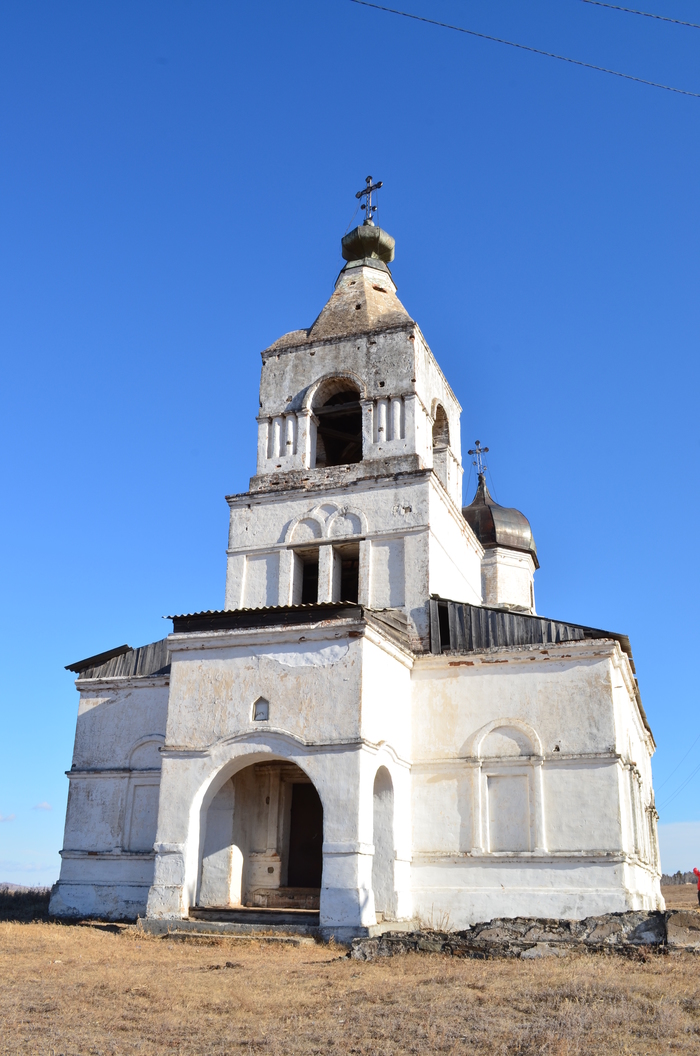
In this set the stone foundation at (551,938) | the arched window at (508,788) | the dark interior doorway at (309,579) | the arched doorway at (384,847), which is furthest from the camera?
the dark interior doorway at (309,579)

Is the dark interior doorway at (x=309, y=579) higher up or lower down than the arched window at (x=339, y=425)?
lower down

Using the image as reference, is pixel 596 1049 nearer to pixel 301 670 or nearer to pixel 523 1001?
pixel 523 1001

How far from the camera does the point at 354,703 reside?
15.2 metres

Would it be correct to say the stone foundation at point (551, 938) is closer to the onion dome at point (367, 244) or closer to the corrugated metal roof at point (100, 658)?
the corrugated metal roof at point (100, 658)

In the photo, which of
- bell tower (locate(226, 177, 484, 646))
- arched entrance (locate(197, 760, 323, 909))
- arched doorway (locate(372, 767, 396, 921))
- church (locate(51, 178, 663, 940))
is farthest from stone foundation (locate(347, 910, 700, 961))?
bell tower (locate(226, 177, 484, 646))

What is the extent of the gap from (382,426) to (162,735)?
26.9ft

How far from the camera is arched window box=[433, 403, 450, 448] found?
74.2ft

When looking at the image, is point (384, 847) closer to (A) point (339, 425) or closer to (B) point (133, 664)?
(B) point (133, 664)

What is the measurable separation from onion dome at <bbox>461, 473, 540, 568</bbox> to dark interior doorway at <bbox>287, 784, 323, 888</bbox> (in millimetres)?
13488

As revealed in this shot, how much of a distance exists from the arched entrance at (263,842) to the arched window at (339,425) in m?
7.46

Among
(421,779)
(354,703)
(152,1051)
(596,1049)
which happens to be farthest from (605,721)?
(152,1051)

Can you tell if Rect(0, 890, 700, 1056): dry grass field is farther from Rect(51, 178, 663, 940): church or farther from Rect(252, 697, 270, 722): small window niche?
Rect(252, 697, 270, 722): small window niche

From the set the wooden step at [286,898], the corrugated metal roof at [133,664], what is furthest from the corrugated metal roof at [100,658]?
the wooden step at [286,898]

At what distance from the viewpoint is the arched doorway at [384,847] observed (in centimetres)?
1591
